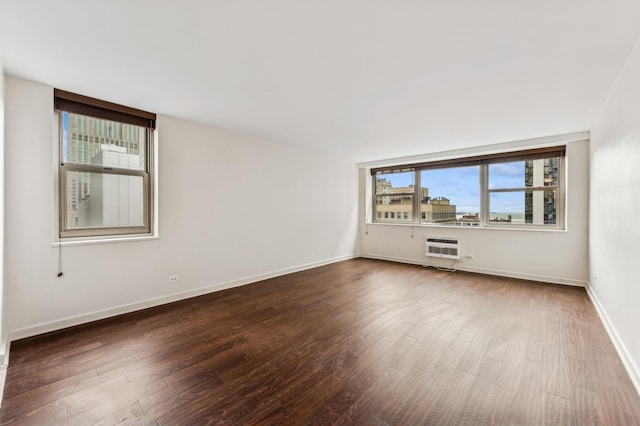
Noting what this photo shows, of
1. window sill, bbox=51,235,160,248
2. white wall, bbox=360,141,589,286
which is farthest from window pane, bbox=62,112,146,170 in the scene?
white wall, bbox=360,141,589,286

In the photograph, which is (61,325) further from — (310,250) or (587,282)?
(587,282)

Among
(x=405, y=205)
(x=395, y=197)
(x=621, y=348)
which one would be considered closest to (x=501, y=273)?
(x=405, y=205)

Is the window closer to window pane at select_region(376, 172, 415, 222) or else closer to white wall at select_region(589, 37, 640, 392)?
white wall at select_region(589, 37, 640, 392)

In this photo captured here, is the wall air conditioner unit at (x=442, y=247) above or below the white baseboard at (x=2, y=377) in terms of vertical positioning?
above

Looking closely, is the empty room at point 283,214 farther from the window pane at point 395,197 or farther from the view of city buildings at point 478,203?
the window pane at point 395,197

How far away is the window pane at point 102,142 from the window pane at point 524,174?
19.3 feet

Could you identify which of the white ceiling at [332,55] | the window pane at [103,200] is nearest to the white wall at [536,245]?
the white ceiling at [332,55]

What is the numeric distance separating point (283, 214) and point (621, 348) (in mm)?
4402

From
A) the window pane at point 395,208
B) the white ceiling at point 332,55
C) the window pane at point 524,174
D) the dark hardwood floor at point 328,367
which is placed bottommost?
the dark hardwood floor at point 328,367

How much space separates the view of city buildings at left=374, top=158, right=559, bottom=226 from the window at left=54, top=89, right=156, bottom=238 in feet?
16.6

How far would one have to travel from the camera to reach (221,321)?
304 cm

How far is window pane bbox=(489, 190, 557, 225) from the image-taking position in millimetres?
4773

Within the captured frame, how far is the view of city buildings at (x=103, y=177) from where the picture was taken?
120 inches

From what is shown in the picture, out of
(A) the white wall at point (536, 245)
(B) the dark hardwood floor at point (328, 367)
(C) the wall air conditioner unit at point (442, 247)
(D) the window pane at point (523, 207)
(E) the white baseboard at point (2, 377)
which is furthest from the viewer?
(C) the wall air conditioner unit at point (442, 247)
